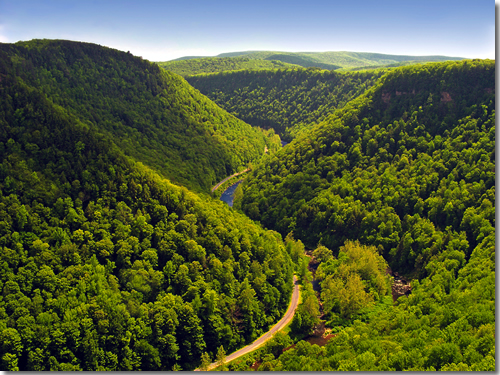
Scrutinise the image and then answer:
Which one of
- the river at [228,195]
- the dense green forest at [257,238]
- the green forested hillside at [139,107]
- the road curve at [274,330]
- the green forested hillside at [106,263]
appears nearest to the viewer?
the dense green forest at [257,238]

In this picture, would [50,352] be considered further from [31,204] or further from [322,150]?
[322,150]

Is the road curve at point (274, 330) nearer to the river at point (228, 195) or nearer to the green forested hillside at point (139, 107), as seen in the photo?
the green forested hillside at point (139, 107)

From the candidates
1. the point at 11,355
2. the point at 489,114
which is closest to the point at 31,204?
the point at 11,355

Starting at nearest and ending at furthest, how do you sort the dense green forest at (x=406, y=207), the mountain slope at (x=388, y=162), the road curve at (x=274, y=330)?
the dense green forest at (x=406, y=207)
the road curve at (x=274, y=330)
the mountain slope at (x=388, y=162)

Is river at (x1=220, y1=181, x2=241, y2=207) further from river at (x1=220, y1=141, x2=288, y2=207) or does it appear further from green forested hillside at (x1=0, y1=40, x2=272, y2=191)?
green forested hillside at (x1=0, y1=40, x2=272, y2=191)

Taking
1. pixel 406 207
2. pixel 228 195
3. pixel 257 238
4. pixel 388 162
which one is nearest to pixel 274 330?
pixel 257 238

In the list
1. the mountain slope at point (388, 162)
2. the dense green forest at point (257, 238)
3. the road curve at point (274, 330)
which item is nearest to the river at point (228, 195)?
the mountain slope at point (388, 162)
